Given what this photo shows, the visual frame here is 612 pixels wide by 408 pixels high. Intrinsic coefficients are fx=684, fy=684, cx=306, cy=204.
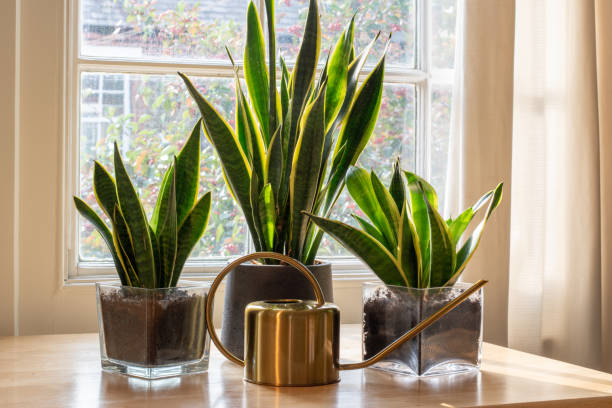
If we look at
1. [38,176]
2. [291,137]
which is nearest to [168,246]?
[291,137]

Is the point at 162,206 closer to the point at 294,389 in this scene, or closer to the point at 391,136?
the point at 294,389

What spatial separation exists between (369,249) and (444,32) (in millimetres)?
791

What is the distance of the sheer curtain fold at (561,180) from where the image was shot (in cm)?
135

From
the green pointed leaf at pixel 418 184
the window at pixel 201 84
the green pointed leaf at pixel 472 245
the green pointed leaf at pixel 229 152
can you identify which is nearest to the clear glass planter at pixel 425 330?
the green pointed leaf at pixel 472 245

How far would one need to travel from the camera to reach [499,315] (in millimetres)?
1400

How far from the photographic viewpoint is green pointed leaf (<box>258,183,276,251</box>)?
0.97 meters

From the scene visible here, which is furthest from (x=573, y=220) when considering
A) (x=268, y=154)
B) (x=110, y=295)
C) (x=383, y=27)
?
(x=110, y=295)

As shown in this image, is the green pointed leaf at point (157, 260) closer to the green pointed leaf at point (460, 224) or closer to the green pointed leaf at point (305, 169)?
the green pointed leaf at point (305, 169)

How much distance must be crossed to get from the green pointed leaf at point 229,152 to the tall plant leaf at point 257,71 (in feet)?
0.28

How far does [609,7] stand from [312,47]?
2.32ft

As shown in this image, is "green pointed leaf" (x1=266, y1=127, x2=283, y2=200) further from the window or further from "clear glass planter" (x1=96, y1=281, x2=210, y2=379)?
the window

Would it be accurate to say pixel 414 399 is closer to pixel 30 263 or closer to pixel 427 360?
pixel 427 360

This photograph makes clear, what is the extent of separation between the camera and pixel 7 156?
1.28m

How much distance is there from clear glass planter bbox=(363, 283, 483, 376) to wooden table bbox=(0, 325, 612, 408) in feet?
0.07
